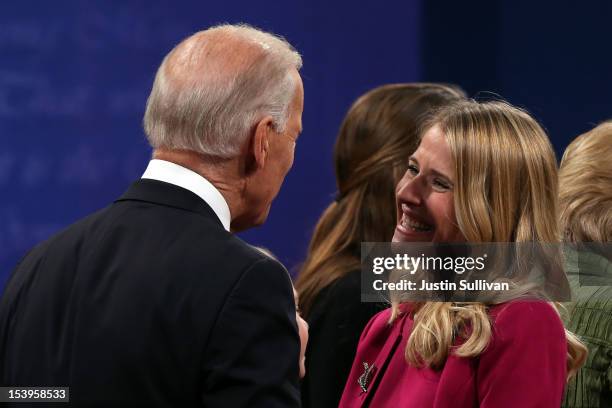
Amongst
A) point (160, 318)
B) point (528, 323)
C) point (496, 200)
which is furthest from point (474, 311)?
point (160, 318)

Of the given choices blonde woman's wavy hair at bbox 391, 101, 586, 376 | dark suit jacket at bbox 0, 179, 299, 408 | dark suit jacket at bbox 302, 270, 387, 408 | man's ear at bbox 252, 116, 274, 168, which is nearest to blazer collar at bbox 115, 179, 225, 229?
dark suit jacket at bbox 0, 179, 299, 408

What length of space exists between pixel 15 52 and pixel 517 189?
85.8 inches

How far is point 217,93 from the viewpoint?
1562 mm

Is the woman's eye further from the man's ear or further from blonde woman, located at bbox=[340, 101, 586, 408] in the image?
the man's ear

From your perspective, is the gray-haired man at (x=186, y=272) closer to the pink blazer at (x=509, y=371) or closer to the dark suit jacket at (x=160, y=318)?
the dark suit jacket at (x=160, y=318)

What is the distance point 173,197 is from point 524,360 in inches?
27.0

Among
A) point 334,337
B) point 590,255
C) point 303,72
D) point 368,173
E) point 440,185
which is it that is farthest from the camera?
point 303,72

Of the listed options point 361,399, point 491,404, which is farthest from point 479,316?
point 361,399

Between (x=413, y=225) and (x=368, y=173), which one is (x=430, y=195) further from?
(x=368, y=173)

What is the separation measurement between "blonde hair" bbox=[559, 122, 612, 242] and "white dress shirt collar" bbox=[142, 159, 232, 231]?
0.95 meters

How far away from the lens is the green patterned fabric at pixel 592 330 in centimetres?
208

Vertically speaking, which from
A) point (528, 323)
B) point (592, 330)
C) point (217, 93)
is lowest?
point (592, 330)

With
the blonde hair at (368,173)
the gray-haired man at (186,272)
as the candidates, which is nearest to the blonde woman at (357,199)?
the blonde hair at (368,173)

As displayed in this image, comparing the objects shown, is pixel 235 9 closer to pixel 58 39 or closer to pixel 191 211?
pixel 58 39
